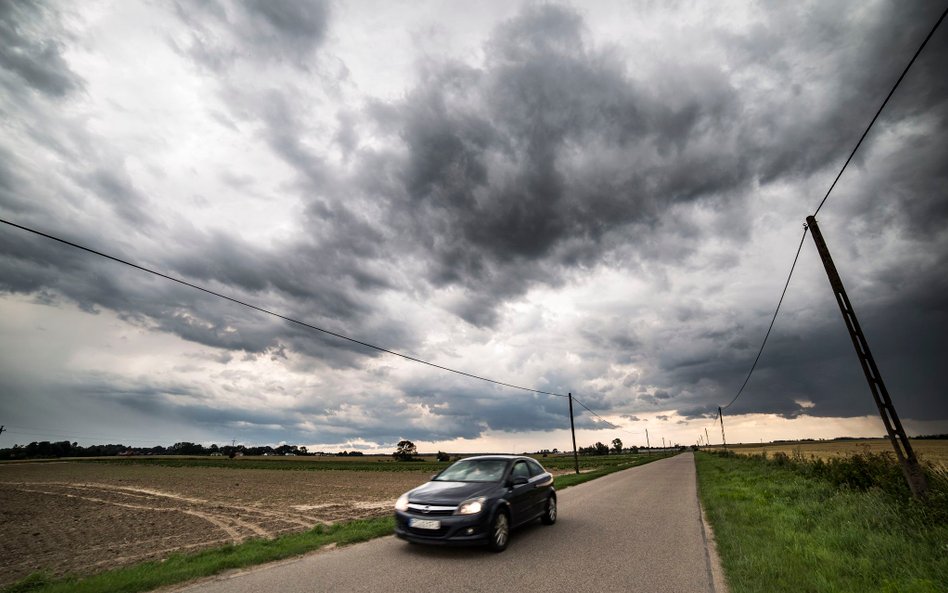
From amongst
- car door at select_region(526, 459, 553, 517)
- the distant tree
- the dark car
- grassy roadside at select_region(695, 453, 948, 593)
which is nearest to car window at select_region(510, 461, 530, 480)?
the dark car

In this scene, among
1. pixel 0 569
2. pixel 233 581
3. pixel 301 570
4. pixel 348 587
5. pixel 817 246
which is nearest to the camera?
pixel 348 587

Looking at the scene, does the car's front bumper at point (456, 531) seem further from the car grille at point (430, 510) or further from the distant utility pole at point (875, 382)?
the distant utility pole at point (875, 382)

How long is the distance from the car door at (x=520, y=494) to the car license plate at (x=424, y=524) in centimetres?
163

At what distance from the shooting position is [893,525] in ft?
25.7

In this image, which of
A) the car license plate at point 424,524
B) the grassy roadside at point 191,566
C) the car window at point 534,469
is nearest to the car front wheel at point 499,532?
the car license plate at point 424,524

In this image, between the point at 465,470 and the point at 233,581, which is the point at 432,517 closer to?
the point at 465,470

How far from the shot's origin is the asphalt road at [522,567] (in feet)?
17.7

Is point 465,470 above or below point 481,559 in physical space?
above

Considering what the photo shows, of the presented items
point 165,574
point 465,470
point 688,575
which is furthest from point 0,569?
point 688,575

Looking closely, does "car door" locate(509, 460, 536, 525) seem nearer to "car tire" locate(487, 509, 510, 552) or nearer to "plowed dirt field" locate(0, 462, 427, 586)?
"car tire" locate(487, 509, 510, 552)

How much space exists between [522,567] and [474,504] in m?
1.19

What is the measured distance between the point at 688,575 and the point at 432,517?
3.86 meters

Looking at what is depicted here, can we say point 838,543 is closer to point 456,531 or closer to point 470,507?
point 470,507

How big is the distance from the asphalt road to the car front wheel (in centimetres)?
15
